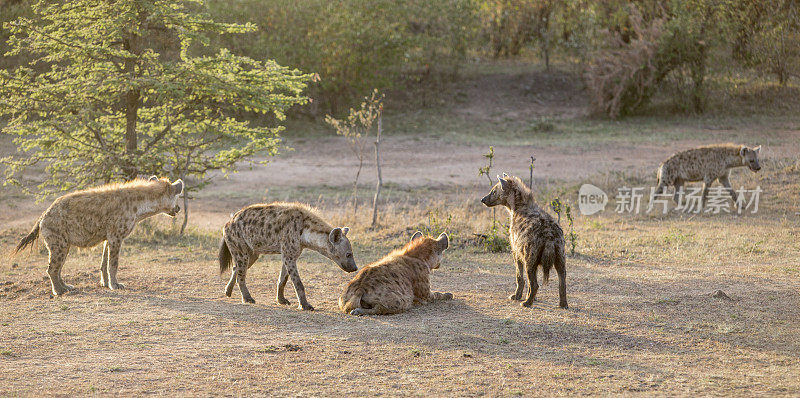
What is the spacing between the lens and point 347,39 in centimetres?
2420

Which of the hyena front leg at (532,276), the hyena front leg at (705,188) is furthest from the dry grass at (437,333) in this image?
the hyena front leg at (705,188)

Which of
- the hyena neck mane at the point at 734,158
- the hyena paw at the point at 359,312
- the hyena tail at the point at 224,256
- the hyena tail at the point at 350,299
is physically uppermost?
the hyena neck mane at the point at 734,158

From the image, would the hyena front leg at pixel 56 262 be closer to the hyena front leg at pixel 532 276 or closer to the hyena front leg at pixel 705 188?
the hyena front leg at pixel 532 276

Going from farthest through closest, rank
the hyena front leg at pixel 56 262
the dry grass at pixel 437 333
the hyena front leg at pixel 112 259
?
the hyena front leg at pixel 112 259
the hyena front leg at pixel 56 262
the dry grass at pixel 437 333

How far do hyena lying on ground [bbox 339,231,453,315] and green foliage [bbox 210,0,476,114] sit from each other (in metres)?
17.0

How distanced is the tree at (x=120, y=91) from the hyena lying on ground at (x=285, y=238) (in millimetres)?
4418

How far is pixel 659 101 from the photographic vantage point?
25438 millimetres

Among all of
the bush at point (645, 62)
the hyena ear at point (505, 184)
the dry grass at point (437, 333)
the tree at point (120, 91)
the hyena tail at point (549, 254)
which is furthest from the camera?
the bush at point (645, 62)

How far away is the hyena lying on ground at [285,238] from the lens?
7.25 m

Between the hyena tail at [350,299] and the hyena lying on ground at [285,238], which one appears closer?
the hyena tail at [350,299]

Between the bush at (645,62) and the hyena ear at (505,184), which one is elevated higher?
the bush at (645,62)

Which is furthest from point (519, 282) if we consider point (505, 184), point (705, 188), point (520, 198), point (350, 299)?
point (705, 188)

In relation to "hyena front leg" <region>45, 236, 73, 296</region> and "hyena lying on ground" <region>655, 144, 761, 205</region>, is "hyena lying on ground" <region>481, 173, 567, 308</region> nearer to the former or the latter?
"hyena front leg" <region>45, 236, 73, 296</region>

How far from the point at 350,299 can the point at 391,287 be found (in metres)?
0.37
